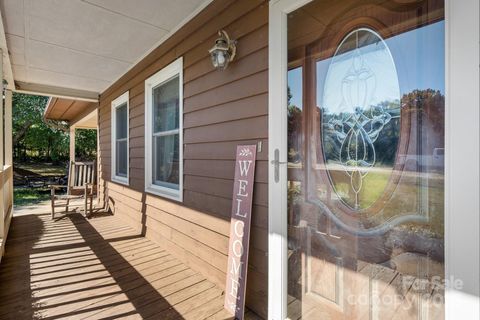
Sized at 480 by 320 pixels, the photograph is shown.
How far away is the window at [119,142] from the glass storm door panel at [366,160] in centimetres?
385

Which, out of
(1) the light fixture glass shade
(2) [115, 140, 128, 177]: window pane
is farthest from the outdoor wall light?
(2) [115, 140, 128, 177]: window pane

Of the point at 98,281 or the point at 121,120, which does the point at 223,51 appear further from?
the point at 121,120

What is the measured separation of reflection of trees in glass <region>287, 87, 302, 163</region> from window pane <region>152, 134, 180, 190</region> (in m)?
1.71

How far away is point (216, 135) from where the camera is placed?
2.29m

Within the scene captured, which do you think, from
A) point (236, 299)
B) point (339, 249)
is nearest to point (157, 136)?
point (236, 299)

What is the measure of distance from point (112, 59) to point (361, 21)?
3299 millimetres

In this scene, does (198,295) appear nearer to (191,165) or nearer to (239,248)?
(239,248)

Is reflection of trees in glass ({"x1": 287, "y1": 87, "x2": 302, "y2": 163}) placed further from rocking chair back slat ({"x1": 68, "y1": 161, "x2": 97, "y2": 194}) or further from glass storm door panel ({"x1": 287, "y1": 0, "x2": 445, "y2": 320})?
rocking chair back slat ({"x1": 68, "y1": 161, "x2": 97, "y2": 194})

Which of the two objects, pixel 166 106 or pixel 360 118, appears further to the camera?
pixel 166 106

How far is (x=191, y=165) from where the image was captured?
262 centimetres

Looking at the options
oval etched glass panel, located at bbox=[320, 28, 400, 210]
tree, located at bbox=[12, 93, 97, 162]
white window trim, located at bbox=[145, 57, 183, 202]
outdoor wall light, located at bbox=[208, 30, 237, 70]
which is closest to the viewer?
oval etched glass panel, located at bbox=[320, 28, 400, 210]

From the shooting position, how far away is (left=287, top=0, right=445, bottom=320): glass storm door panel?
3.60 ft

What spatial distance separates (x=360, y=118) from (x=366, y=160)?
0.69 feet

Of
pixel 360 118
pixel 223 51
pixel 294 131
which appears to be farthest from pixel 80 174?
pixel 360 118
